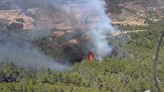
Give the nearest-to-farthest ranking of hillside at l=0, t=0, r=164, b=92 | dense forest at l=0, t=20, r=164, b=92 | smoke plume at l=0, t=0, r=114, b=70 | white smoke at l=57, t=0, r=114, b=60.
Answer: dense forest at l=0, t=20, r=164, b=92
hillside at l=0, t=0, r=164, b=92
smoke plume at l=0, t=0, r=114, b=70
white smoke at l=57, t=0, r=114, b=60

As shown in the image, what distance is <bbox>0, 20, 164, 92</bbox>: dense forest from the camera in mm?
21469

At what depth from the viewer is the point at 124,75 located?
24094 millimetres

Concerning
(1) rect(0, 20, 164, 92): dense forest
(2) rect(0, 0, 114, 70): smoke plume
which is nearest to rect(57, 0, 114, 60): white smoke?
(2) rect(0, 0, 114, 70): smoke plume

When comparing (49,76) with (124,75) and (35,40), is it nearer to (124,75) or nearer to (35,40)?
(124,75)

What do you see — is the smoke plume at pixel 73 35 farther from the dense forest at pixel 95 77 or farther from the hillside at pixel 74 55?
the dense forest at pixel 95 77

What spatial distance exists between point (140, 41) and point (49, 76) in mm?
15631

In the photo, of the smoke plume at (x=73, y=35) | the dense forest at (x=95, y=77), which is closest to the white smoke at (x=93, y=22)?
the smoke plume at (x=73, y=35)

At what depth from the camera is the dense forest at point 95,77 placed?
70.4 feet

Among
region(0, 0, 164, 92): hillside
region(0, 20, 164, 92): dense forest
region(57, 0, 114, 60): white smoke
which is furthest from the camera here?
region(57, 0, 114, 60): white smoke

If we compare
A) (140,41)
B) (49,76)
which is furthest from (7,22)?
(49,76)

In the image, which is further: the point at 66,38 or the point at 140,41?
the point at 140,41

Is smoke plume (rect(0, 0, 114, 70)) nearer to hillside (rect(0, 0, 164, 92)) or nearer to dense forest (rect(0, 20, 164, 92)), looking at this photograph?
hillside (rect(0, 0, 164, 92))

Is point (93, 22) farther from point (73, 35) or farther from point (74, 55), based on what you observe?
point (74, 55)

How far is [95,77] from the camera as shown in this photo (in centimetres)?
2294
